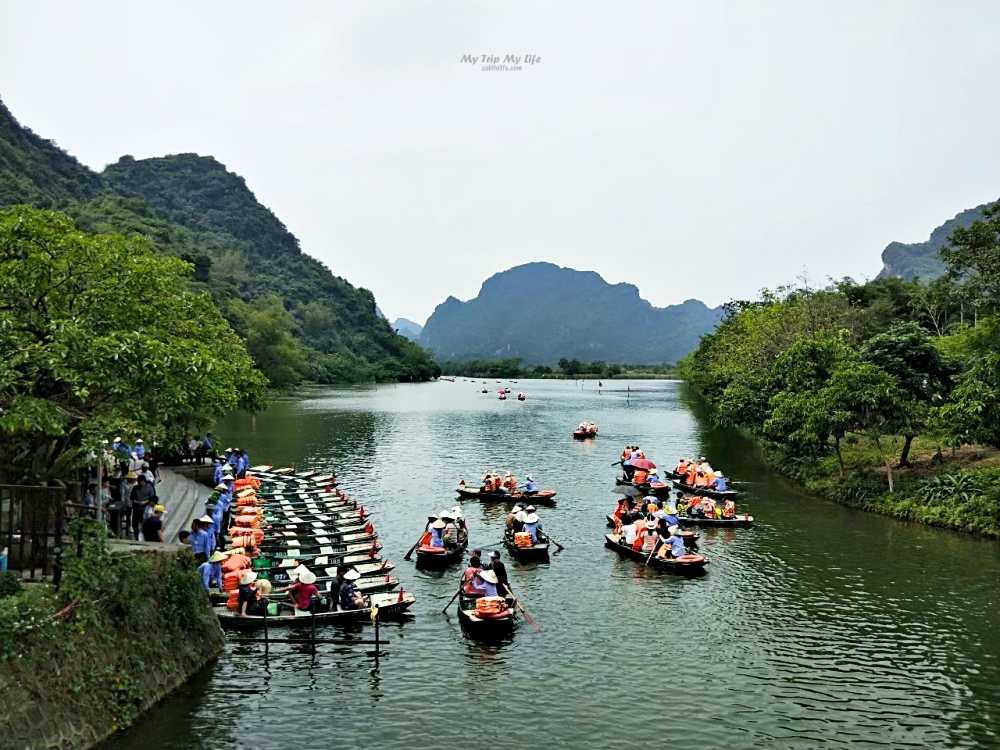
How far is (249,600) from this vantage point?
54.9 ft

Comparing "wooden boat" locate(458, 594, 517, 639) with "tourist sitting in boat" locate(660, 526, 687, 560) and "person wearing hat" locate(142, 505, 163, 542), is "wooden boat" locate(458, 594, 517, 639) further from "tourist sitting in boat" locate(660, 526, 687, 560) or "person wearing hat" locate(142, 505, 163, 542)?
"person wearing hat" locate(142, 505, 163, 542)

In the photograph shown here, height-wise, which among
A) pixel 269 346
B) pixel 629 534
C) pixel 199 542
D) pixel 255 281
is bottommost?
pixel 629 534

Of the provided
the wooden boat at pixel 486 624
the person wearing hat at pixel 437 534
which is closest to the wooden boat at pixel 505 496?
the person wearing hat at pixel 437 534

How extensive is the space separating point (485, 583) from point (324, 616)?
4012 millimetres

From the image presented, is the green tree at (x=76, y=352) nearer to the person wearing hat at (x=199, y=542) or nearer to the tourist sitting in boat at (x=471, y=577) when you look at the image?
the person wearing hat at (x=199, y=542)

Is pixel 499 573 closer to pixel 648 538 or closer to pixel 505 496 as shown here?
pixel 648 538

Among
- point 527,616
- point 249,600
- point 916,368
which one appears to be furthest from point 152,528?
point 916,368

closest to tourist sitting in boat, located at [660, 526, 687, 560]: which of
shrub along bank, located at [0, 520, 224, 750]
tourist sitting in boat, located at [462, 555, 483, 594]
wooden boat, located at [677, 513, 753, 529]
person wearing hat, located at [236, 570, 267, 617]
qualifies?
wooden boat, located at [677, 513, 753, 529]

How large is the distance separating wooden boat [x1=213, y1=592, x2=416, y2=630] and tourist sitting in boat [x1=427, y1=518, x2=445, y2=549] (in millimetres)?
4823

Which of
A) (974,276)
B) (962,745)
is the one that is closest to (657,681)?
(962,745)

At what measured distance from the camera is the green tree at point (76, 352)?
1216 centimetres

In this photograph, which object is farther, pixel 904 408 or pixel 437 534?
pixel 904 408

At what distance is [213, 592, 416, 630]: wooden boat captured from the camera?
650 inches

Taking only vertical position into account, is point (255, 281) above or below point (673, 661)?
above
